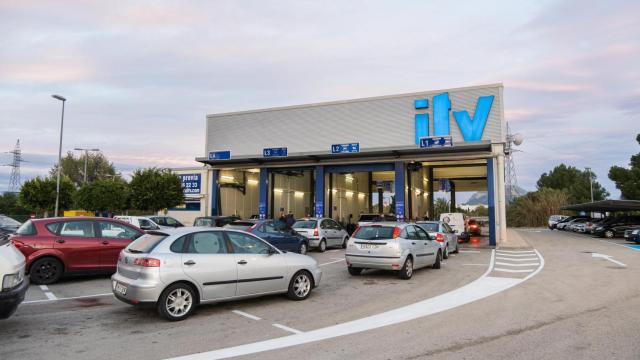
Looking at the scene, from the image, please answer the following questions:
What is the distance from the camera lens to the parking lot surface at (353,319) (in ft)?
17.5

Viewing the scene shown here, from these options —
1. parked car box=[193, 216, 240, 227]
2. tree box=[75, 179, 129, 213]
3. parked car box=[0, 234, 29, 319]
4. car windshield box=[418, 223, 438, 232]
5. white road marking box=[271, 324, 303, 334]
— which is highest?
tree box=[75, 179, 129, 213]

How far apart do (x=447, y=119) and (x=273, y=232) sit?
15400mm

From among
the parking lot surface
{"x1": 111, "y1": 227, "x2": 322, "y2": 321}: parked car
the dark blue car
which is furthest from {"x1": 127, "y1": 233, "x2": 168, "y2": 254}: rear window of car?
the dark blue car

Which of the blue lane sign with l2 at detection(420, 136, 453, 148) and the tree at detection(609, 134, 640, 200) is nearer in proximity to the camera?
the blue lane sign with l2 at detection(420, 136, 453, 148)

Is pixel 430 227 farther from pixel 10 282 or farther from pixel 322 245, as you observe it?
pixel 10 282

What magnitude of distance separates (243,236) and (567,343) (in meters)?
5.32

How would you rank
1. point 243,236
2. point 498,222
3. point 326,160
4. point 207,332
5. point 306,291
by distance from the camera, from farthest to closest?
point 326,160, point 498,222, point 306,291, point 243,236, point 207,332

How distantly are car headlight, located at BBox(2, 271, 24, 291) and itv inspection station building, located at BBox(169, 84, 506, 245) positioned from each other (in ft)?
66.6

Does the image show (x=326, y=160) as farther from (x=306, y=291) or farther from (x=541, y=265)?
(x=306, y=291)

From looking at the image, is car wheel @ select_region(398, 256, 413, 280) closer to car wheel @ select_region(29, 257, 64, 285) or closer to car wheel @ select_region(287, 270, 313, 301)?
car wheel @ select_region(287, 270, 313, 301)

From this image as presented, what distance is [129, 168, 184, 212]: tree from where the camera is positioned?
3011cm

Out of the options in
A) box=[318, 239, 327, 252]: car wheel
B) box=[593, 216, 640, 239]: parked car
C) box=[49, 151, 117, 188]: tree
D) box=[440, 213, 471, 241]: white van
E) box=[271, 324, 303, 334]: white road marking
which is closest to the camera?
box=[271, 324, 303, 334]: white road marking

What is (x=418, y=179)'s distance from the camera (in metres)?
33.6

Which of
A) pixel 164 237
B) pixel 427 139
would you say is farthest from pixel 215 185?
pixel 164 237
